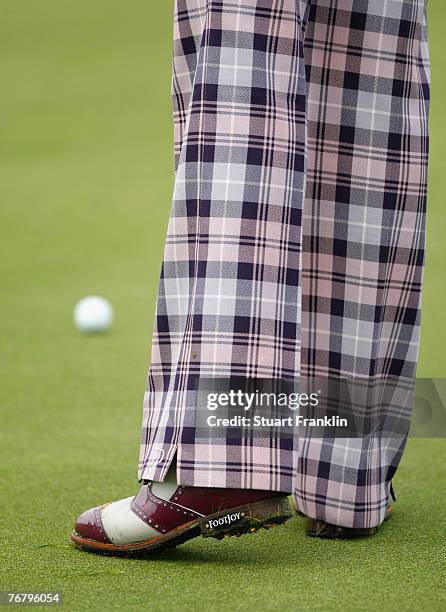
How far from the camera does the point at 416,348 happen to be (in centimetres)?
130

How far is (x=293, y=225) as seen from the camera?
1104 mm

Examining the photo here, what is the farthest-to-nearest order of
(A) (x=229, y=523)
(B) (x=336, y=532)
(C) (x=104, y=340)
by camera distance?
(C) (x=104, y=340) → (B) (x=336, y=532) → (A) (x=229, y=523)

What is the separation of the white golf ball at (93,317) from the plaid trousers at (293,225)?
159 centimetres

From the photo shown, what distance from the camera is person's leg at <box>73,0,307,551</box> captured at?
1068mm

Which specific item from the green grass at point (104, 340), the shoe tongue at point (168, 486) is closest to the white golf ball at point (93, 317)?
the green grass at point (104, 340)

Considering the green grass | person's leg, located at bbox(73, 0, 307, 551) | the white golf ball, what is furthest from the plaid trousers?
the white golf ball

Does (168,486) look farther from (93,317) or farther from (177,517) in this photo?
(93,317)

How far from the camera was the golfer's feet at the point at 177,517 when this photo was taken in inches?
41.9

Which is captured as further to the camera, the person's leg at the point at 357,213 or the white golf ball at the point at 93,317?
the white golf ball at the point at 93,317

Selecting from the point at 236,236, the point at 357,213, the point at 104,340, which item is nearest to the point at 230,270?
the point at 236,236

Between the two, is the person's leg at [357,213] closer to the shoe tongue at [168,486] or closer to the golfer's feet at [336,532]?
the golfer's feet at [336,532]

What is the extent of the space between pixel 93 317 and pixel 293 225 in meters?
1.75

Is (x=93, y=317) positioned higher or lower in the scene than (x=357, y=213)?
lower

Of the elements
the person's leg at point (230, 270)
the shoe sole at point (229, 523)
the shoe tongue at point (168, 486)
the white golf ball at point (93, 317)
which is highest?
the person's leg at point (230, 270)
